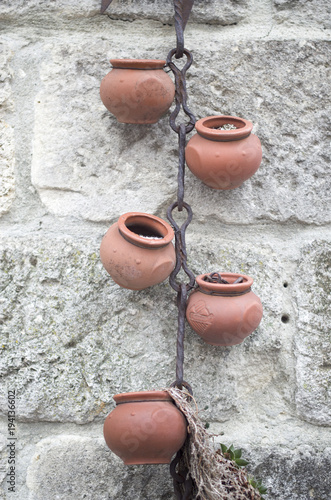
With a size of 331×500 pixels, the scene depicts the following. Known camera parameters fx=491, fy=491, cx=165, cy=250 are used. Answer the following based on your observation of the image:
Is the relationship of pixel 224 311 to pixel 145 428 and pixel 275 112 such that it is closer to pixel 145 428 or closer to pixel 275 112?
pixel 145 428

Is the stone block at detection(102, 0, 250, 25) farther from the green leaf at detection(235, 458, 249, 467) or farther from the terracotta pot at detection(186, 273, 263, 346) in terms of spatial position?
the green leaf at detection(235, 458, 249, 467)

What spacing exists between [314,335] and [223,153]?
401 millimetres

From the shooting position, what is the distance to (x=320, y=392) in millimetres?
952

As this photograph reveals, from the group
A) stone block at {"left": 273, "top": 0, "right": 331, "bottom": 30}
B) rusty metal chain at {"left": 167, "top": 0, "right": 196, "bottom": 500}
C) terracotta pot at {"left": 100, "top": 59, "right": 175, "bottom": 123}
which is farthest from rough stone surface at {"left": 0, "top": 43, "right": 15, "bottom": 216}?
stone block at {"left": 273, "top": 0, "right": 331, "bottom": 30}

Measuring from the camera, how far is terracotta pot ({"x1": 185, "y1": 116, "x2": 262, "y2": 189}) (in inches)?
33.9

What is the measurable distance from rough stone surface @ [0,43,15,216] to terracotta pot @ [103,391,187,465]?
0.45m

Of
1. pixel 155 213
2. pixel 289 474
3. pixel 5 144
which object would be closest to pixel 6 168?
pixel 5 144

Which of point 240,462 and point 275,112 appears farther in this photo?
point 275,112

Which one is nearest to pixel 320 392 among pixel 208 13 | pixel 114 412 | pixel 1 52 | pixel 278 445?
pixel 278 445

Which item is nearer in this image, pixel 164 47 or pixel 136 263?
pixel 136 263

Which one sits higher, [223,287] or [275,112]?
[275,112]

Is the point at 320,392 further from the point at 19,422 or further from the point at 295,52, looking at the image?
the point at 295,52

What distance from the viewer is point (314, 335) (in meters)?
0.96

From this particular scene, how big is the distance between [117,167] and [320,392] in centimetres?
59
